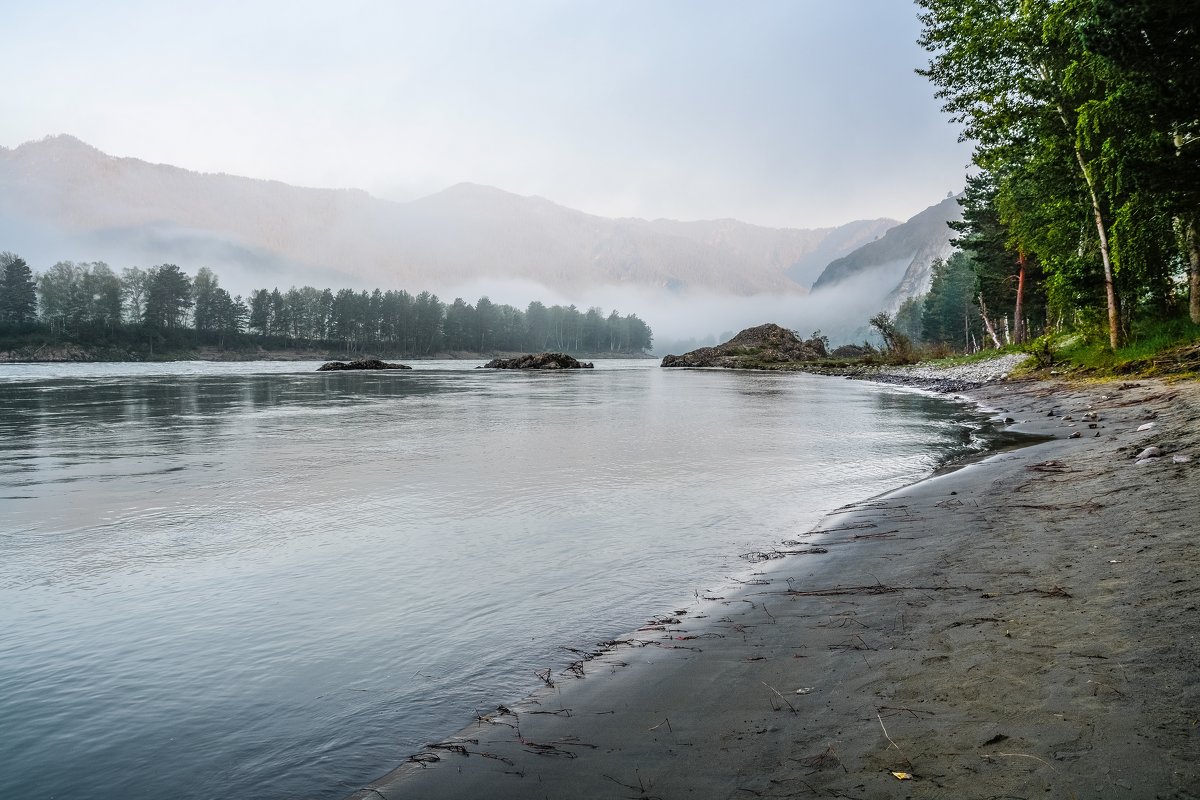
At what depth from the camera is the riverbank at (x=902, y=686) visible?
2.81 m

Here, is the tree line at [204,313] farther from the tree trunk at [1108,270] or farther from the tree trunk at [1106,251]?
the tree trunk at [1108,270]

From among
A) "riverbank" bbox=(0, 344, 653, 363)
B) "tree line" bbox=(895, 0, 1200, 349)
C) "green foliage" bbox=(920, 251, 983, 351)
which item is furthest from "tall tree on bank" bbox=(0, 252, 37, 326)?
"green foliage" bbox=(920, 251, 983, 351)

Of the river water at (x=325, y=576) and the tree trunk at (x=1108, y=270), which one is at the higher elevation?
the tree trunk at (x=1108, y=270)

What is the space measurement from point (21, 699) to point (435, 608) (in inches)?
108

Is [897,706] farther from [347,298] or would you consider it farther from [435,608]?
[347,298]

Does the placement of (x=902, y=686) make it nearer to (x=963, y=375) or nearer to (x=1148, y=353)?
(x=1148, y=353)

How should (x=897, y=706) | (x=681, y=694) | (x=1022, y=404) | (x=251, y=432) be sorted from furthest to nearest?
(x=1022, y=404)
(x=251, y=432)
(x=681, y=694)
(x=897, y=706)

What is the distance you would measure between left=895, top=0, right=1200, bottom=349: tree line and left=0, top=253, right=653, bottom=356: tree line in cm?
14068

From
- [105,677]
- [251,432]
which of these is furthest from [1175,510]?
[251,432]

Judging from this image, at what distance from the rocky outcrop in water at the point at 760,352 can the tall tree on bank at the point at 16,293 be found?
119758 millimetres

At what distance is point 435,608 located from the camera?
228 inches

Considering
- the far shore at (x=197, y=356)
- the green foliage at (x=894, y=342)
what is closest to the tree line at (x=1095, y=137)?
the green foliage at (x=894, y=342)

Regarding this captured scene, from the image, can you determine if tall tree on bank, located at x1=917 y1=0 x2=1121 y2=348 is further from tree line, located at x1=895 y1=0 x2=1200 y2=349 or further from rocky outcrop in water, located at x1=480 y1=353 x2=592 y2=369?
rocky outcrop in water, located at x1=480 y1=353 x2=592 y2=369

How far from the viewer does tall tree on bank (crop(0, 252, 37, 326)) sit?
400ft
